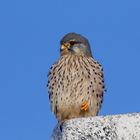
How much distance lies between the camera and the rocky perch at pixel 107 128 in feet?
9.31

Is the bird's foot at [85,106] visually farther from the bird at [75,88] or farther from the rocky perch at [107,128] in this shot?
the rocky perch at [107,128]

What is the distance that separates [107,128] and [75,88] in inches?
157

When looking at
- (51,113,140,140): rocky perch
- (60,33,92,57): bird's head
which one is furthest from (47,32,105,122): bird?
(51,113,140,140): rocky perch

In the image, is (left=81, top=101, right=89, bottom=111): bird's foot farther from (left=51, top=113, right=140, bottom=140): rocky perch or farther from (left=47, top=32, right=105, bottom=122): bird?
(left=51, top=113, right=140, bottom=140): rocky perch

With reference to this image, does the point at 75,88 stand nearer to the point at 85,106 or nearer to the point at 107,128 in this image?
the point at 85,106

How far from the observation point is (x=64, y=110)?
7027 mm

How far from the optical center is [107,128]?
2.94 metres

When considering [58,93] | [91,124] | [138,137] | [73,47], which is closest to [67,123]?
[91,124]

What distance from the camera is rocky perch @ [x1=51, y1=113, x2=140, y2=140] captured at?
9.31ft

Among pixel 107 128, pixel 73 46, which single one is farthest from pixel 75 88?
pixel 107 128

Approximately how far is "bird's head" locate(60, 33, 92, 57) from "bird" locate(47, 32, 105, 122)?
373mm

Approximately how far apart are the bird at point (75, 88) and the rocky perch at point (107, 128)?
12.7 feet

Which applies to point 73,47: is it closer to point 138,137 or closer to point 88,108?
point 88,108

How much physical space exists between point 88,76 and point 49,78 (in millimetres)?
607
